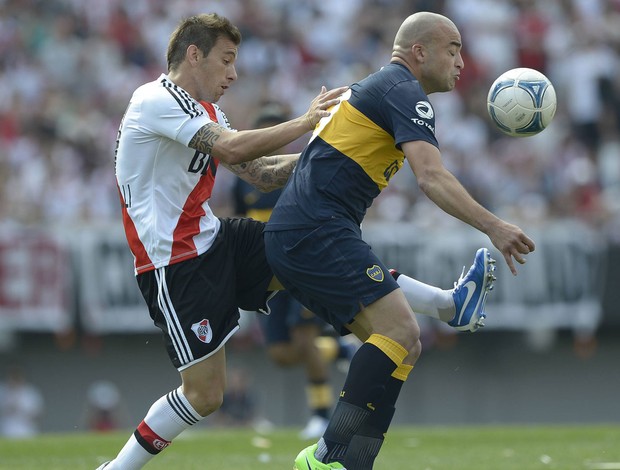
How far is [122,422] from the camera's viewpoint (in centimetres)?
1630

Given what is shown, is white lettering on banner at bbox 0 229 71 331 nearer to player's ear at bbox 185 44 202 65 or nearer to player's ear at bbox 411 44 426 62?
player's ear at bbox 185 44 202 65

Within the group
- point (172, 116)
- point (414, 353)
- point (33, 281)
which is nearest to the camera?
point (414, 353)

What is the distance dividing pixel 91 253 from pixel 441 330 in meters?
4.56

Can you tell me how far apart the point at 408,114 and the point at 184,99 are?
4.13 feet

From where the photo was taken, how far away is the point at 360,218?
6.42 m

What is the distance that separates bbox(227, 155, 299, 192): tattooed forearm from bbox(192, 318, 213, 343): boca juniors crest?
103cm

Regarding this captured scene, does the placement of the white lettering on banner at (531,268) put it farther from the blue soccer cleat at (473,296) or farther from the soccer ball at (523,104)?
the blue soccer cleat at (473,296)

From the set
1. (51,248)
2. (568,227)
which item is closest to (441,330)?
(568,227)

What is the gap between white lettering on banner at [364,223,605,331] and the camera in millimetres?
14797

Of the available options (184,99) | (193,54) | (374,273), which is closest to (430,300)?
(374,273)

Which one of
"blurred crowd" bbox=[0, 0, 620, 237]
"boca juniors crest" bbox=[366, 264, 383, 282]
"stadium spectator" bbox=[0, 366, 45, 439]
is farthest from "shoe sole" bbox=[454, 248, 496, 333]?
"stadium spectator" bbox=[0, 366, 45, 439]

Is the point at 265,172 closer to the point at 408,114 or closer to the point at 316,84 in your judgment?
the point at 408,114

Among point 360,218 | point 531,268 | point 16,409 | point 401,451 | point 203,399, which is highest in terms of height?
point 360,218

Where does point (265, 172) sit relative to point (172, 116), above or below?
below
